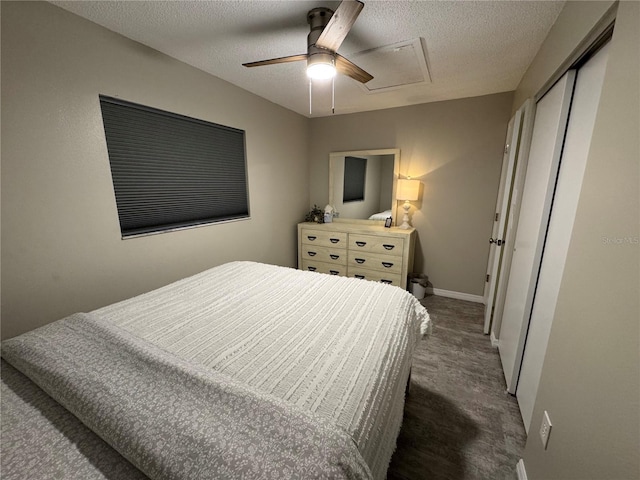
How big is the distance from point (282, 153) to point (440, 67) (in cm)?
187

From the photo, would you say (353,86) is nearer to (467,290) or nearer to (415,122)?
(415,122)

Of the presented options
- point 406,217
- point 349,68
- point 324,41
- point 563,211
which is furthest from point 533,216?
point 406,217

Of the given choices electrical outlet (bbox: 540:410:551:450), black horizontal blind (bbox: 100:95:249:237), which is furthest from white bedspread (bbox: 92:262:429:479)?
black horizontal blind (bbox: 100:95:249:237)

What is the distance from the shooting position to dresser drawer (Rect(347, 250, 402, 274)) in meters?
3.01

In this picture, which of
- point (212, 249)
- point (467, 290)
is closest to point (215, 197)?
point (212, 249)

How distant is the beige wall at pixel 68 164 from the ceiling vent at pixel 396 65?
4.60ft

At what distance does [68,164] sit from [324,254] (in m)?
2.53

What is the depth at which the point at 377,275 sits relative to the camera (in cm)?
313

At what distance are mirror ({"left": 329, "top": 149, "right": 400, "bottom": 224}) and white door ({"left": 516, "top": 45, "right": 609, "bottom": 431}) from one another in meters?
2.01

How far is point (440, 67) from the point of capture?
2.08 m

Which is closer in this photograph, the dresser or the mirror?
the dresser

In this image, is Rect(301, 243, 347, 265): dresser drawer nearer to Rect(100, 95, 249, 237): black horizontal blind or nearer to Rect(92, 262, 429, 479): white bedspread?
Rect(100, 95, 249, 237): black horizontal blind

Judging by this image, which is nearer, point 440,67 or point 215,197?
point 440,67

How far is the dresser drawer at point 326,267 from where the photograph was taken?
3351mm
